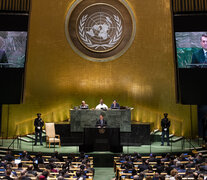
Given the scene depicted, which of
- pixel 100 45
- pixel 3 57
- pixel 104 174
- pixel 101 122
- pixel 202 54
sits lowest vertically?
pixel 104 174

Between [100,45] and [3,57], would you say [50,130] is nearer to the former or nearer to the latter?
[3,57]

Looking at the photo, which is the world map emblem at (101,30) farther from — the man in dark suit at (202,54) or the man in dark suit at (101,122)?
the man in dark suit at (101,122)

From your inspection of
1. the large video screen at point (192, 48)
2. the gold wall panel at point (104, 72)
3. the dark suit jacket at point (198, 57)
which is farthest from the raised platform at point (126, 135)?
the dark suit jacket at point (198, 57)

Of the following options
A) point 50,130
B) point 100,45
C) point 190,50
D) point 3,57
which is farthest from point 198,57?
point 3,57

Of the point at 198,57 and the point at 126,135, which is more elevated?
the point at 198,57

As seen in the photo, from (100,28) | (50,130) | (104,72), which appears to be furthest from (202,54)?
(50,130)

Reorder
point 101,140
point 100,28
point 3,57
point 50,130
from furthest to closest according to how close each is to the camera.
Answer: point 100,28 → point 3,57 → point 50,130 → point 101,140

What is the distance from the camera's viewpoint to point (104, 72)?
16.0 meters

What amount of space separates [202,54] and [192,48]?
1.81 feet

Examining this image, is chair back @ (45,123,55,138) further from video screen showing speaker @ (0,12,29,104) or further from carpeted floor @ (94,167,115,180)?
carpeted floor @ (94,167,115,180)

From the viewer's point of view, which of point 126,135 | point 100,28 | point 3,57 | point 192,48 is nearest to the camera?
point 126,135

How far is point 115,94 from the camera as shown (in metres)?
15.9

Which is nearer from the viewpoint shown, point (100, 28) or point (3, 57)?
point (3, 57)

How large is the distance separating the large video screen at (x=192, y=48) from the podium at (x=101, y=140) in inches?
198
